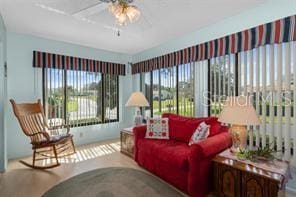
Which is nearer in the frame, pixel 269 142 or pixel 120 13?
pixel 120 13

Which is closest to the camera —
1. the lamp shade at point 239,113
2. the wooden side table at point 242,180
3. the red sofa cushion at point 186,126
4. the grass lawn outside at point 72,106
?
the wooden side table at point 242,180

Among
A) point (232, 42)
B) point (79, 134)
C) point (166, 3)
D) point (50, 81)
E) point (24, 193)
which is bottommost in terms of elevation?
point (24, 193)

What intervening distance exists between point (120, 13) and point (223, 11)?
1695 mm

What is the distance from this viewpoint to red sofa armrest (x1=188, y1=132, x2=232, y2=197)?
2148 millimetres

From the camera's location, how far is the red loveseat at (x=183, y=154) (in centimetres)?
218

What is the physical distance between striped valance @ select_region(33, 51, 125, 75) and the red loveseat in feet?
7.52

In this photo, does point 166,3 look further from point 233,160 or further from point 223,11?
point 233,160

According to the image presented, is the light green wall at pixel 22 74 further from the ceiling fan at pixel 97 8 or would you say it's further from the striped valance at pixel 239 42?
the striped valance at pixel 239 42

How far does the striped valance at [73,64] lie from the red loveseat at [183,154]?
2292mm

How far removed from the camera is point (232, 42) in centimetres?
289

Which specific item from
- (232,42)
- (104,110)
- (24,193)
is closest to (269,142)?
(232,42)

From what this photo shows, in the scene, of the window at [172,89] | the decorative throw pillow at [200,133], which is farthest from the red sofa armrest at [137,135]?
the window at [172,89]

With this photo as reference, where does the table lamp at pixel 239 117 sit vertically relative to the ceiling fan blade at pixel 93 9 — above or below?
below

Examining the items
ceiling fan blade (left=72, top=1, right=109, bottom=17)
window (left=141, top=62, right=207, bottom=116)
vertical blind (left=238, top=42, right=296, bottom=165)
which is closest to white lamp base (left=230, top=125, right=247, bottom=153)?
vertical blind (left=238, top=42, right=296, bottom=165)
